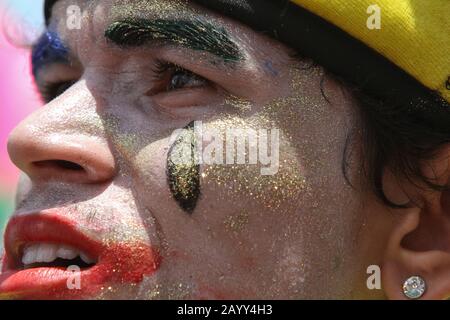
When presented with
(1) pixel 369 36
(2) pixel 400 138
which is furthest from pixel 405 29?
(2) pixel 400 138

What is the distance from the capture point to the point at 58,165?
183 cm

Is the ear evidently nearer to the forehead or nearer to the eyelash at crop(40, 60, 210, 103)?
the eyelash at crop(40, 60, 210, 103)

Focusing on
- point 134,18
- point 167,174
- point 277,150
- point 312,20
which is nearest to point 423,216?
point 277,150

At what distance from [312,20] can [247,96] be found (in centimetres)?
27

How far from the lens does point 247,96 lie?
1.85 metres

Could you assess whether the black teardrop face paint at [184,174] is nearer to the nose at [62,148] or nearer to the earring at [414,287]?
the nose at [62,148]

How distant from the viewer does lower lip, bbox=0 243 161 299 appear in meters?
1.70

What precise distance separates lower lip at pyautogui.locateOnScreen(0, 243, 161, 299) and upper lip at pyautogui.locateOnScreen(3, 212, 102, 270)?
0.04 meters

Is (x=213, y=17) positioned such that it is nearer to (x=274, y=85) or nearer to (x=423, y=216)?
(x=274, y=85)

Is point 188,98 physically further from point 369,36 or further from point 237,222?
point 369,36

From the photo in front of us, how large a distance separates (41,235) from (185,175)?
15.2 inches

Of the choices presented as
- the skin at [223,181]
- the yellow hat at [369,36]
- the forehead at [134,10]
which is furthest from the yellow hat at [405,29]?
the forehead at [134,10]

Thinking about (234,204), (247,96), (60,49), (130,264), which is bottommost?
(130,264)

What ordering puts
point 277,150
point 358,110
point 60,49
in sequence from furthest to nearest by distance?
point 60,49 → point 358,110 → point 277,150
